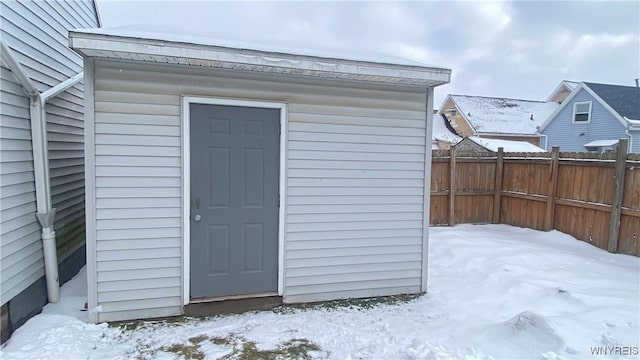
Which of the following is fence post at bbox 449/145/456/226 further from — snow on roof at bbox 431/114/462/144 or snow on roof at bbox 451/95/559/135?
snow on roof at bbox 451/95/559/135

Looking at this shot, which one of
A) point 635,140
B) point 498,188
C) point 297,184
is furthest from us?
point 635,140

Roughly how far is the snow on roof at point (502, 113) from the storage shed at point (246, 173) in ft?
57.8

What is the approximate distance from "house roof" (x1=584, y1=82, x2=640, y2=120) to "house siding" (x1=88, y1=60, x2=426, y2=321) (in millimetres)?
15779

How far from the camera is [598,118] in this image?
15.7m

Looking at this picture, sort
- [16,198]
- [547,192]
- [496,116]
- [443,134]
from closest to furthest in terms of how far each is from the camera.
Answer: [16,198], [547,192], [443,134], [496,116]

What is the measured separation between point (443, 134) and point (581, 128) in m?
6.56

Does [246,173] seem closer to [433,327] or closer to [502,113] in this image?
[433,327]

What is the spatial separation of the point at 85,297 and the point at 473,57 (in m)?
22.6

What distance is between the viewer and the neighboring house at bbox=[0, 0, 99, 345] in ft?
9.57

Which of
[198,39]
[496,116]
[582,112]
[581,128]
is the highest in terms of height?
[496,116]

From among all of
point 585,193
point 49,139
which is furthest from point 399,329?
point 585,193

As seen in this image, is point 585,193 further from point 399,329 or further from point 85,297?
point 85,297
